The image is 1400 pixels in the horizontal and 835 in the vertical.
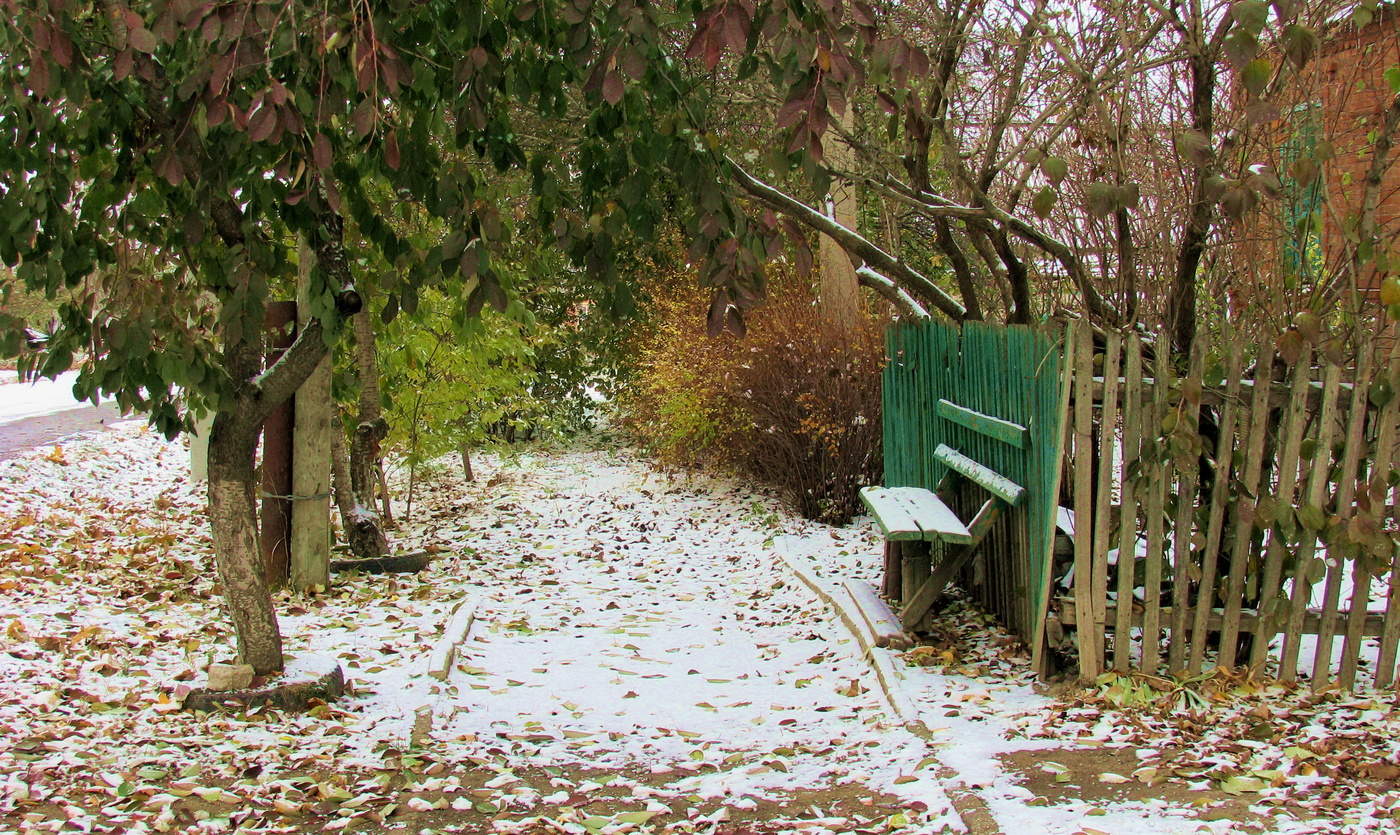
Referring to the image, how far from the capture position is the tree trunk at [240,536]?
4.99 metres

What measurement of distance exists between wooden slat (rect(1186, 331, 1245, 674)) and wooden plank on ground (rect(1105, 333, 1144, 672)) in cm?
27

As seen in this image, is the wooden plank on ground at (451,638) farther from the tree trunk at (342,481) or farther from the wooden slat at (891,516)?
the wooden slat at (891,516)

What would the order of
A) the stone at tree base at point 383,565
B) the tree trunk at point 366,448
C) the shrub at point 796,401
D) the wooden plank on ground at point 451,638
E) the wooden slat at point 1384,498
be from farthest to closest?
the shrub at point 796,401 < the tree trunk at point 366,448 < the stone at tree base at point 383,565 < the wooden plank on ground at point 451,638 < the wooden slat at point 1384,498

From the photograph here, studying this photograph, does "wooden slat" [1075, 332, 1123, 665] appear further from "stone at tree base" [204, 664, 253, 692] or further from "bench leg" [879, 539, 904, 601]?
"stone at tree base" [204, 664, 253, 692]

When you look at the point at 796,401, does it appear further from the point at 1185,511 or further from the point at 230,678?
the point at 230,678

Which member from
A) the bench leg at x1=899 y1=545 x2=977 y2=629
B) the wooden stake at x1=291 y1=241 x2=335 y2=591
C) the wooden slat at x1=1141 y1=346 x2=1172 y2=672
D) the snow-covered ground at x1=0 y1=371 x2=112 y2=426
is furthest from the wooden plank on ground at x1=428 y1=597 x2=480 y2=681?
the snow-covered ground at x1=0 y1=371 x2=112 y2=426

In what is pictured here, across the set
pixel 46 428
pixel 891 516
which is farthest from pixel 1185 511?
pixel 46 428

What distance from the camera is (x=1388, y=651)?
4.89m

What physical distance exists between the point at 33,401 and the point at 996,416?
69.1 feet

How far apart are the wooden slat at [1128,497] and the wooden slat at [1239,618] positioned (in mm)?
69

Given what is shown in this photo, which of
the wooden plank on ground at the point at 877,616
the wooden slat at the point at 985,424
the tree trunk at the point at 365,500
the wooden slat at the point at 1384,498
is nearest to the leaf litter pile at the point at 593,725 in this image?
the wooden plank on ground at the point at 877,616

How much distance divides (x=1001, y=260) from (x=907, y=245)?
9.29 m

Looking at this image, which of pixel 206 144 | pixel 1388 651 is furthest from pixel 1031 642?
pixel 206 144

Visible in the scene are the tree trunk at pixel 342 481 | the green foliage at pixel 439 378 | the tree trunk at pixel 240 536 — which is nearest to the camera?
the tree trunk at pixel 240 536
